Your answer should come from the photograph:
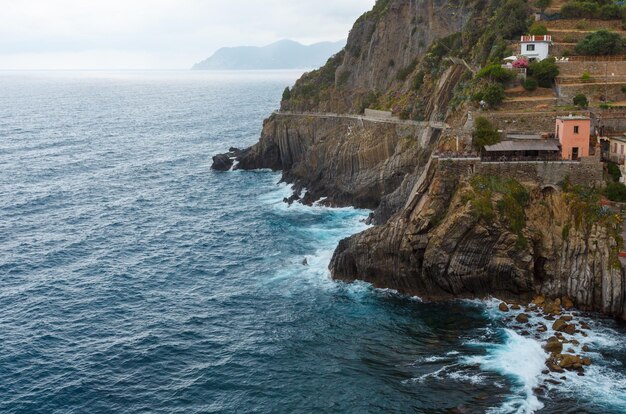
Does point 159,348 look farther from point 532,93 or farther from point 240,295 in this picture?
point 532,93

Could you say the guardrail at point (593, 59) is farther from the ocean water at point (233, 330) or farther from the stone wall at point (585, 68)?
the ocean water at point (233, 330)

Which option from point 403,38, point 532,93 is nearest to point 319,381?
point 532,93

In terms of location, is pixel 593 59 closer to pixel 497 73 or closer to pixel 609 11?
pixel 609 11

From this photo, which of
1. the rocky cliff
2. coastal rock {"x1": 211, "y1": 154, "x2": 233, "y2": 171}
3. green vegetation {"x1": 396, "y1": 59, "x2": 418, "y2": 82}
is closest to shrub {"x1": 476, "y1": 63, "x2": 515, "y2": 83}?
the rocky cliff

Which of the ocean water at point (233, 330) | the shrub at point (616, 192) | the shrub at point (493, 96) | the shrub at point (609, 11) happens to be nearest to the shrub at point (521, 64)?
the shrub at point (493, 96)

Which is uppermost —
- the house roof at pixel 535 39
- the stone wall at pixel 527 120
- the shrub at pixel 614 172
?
the house roof at pixel 535 39

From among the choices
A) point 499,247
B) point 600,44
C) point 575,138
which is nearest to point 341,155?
point 600,44
